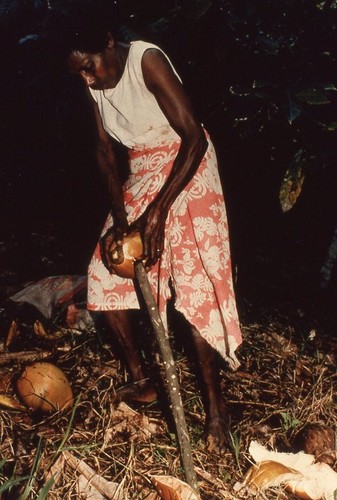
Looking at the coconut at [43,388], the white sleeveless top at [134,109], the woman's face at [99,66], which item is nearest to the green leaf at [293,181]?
the white sleeveless top at [134,109]

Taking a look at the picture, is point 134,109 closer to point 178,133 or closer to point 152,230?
point 178,133

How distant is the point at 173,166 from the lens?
172 cm

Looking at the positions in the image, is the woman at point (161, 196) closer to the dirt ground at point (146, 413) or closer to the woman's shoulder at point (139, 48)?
the woman's shoulder at point (139, 48)

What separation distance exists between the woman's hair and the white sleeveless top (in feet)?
Answer: 0.39

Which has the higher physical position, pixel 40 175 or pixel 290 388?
pixel 40 175

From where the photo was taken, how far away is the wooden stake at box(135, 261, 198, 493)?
1557 millimetres

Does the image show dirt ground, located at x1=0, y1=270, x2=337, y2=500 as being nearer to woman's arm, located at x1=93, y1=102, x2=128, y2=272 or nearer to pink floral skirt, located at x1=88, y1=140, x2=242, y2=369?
pink floral skirt, located at x1=88, y1=140, x2=242, y2=369

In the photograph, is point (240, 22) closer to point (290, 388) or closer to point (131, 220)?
point (131, 220)

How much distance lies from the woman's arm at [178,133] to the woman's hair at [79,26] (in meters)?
0.18

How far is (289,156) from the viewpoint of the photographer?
8.92 feet

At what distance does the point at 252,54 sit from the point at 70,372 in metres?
1.64

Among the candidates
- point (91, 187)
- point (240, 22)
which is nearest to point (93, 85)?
point (240, 22)

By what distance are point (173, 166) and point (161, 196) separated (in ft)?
0.36

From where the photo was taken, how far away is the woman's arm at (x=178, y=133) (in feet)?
5.39
